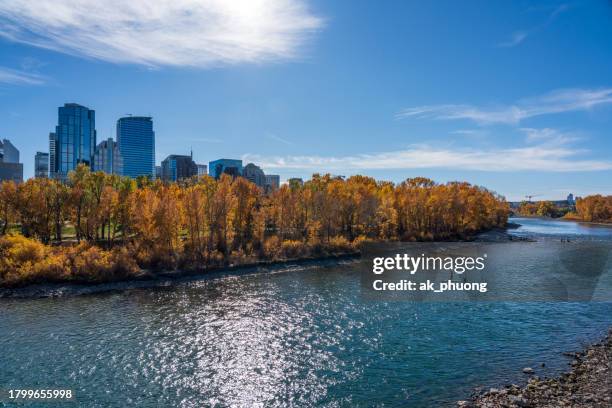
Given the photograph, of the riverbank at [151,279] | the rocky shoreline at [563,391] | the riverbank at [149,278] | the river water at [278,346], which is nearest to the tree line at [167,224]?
the riverbank at [149,278]

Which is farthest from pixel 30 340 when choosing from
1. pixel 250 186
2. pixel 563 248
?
pixel 563 248

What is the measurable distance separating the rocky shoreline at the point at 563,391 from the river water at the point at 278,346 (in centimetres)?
93

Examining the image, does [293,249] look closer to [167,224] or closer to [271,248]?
[271,248]

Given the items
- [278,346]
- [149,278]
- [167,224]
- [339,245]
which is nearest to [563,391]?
[278,346]

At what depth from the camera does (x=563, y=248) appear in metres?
76.5

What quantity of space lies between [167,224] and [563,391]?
48.3 m

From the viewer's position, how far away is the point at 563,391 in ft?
70.6

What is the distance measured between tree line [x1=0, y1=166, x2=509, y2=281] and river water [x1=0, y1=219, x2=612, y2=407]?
9748mm

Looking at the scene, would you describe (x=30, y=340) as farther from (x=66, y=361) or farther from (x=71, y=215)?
(x=71, y=215)

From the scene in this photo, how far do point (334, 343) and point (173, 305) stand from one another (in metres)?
18.1

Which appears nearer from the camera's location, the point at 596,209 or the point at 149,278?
the point at 149,278

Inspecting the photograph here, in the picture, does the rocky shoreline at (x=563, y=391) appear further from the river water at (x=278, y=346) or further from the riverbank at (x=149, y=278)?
the riverbank at (x=149, y=278)

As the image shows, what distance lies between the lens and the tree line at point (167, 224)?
159 ft

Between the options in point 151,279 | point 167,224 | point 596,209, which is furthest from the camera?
point 596,209
